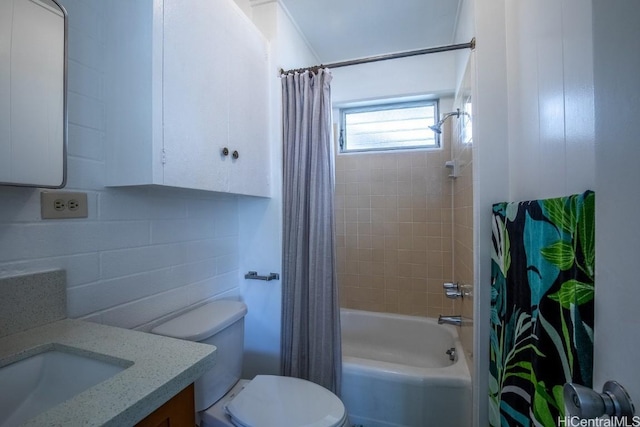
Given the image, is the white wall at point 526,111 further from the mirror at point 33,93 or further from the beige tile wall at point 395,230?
the mirror at point 33,93

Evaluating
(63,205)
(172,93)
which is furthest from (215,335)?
(172,93)

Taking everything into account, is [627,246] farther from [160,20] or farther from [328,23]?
[328,23]

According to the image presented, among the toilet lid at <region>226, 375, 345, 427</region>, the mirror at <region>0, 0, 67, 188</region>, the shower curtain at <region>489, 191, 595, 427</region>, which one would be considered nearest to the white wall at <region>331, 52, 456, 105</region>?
the shower curtain at <region>489, 191, 595, 427</region>

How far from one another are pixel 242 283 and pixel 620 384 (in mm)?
1647

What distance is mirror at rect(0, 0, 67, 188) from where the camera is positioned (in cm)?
75

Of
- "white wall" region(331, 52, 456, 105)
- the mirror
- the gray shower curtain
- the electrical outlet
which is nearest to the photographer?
the mirror

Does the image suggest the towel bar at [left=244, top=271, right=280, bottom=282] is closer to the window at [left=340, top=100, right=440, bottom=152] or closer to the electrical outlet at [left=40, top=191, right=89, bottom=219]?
the electrical outlet at [left=40, top=191, right=89, bottom=219]

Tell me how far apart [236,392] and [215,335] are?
34 cm

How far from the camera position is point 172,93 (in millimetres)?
986

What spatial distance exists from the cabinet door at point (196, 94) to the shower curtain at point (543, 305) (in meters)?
1.14

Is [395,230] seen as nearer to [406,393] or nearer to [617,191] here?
[406,393]

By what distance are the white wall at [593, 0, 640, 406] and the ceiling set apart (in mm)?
1608

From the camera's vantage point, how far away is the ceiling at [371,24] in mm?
1685

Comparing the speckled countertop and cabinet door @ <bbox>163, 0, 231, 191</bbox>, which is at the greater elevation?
cabinet door @ <bbox>163, 0, 231, 191</bbox>
